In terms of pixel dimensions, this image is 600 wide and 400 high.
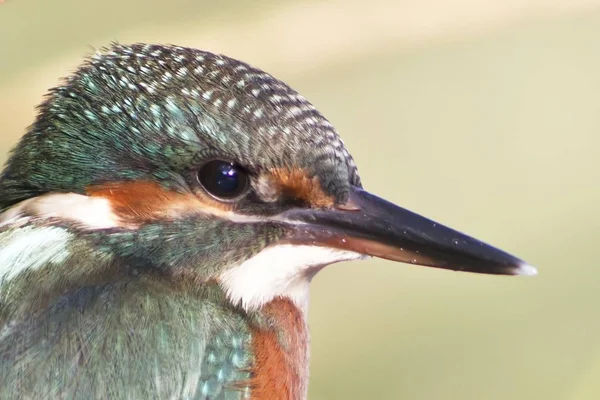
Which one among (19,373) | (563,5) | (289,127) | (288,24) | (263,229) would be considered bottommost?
(19,373)

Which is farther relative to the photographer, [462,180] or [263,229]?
[462,180]

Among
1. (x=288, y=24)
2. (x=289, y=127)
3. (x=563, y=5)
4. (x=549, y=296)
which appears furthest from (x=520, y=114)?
(x=289, y=127)

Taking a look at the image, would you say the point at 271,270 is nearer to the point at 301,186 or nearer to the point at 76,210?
the point at 301,186

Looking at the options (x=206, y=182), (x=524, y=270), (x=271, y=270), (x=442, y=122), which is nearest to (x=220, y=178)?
(x=206, y=182)

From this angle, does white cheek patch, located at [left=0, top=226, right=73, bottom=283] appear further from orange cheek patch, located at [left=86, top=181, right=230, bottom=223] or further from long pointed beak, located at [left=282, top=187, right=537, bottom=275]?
long pointed beak, located at [left=282, top=187, right=537, bottom=275]

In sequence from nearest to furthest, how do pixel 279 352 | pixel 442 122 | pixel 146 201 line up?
pixel 146 201, pixel 279 352, pixel 442 122

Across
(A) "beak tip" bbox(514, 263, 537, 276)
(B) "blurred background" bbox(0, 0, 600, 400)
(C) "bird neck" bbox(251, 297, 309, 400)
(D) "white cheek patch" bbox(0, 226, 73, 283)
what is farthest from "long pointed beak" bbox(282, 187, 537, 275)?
(B) "blurred background" bbox(0, 0, 600, 400)

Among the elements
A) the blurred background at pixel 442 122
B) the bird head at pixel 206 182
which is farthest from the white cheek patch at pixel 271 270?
the blurred background at pixel 442 122

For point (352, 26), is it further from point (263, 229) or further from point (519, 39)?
point (263, 229)
